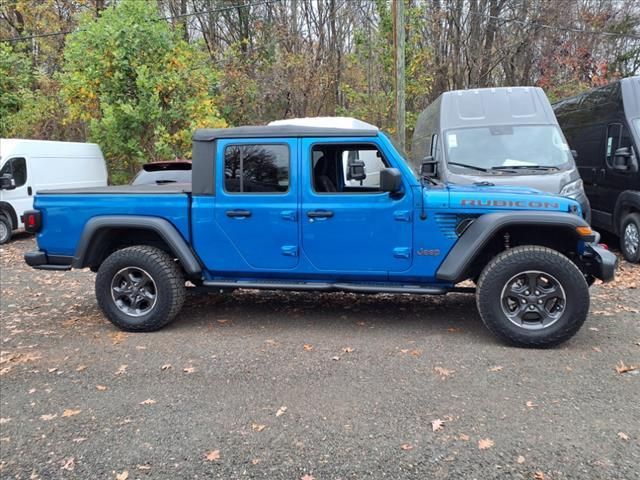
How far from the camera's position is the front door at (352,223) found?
4699mm

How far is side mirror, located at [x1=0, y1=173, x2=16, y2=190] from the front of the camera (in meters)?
11.3

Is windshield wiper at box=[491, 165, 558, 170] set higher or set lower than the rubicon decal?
higher

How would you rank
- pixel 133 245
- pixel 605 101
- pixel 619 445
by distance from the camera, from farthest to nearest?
1. pixel 605 101
2. pixel 133 245
3. pixel 619 445

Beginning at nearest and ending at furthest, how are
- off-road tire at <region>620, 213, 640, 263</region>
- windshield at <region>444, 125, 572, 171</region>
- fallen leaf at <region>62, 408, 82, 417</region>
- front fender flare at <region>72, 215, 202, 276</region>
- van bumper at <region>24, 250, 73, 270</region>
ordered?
fallen leaf at <region>62, 408, 82, 417</region>
front fender flare at <region>72, 215, 202, 276</region>
van bumper at <region>24, 250, 73, 270</region>
windshield at <region>444, 125, 572, 171</region>
off-road tire at <region>620, 213, 640, 263</region>

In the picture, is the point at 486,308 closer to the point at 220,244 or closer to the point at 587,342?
the point at 587,342

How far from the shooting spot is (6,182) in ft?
37.3

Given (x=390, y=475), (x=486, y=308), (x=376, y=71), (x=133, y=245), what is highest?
(x=376, y=71)

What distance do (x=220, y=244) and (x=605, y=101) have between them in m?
7.19

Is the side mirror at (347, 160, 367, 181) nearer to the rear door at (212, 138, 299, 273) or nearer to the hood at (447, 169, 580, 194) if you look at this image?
the rear door at (212, 138, 299, 273)

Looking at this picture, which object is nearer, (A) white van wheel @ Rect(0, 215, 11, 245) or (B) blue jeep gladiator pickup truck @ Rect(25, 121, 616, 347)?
(B) blue jeep gladiator pickup truck @ Rect(25, 121, 616, 347)

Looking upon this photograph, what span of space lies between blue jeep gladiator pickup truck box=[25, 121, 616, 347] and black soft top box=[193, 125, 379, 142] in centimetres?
1

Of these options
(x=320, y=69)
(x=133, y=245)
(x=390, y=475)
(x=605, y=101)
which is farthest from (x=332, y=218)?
(x=320, y=69)

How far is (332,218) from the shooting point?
4789 millimetres

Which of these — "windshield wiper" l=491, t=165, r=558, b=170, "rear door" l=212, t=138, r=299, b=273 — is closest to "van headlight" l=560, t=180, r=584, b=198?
"windshield wiper" l=491, t=165, r=558, b=170
